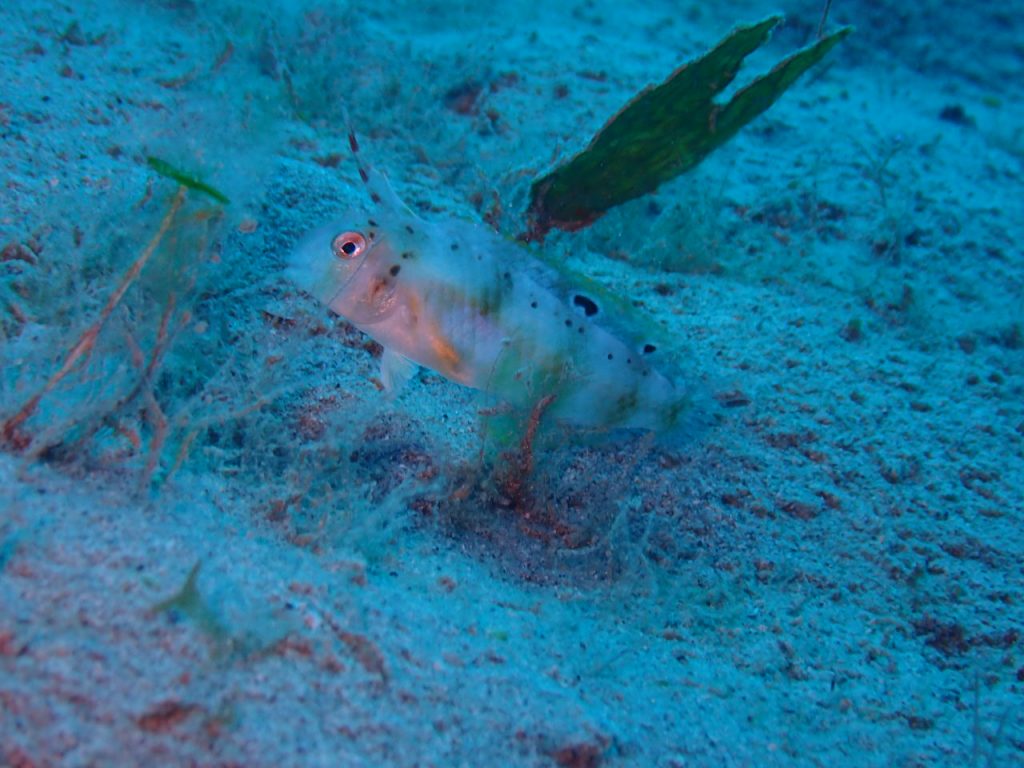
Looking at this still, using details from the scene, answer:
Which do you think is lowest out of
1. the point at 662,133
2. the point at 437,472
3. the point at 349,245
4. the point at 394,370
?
A: the point at 437,472

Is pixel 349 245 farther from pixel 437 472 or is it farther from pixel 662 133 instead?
pixel 662 133

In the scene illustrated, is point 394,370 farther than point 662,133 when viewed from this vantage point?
No

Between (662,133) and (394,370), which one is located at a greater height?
(662,133)

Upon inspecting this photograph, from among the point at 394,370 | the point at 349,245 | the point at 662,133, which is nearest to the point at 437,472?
the point at 394,370

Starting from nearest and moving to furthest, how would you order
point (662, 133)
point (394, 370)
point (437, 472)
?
1. point (437, 472)
2. point (394, 370)
3. point (662, 133)

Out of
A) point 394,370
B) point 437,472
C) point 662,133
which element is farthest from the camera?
point 662,133

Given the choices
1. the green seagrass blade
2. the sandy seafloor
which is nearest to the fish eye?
the sandy seafloor

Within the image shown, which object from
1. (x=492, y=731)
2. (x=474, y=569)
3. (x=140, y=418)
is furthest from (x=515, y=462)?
(x=140, y=418)

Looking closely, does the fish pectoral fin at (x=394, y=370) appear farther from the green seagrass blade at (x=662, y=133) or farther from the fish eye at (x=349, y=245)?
the green seagrass blade at (x=662, y=133)
